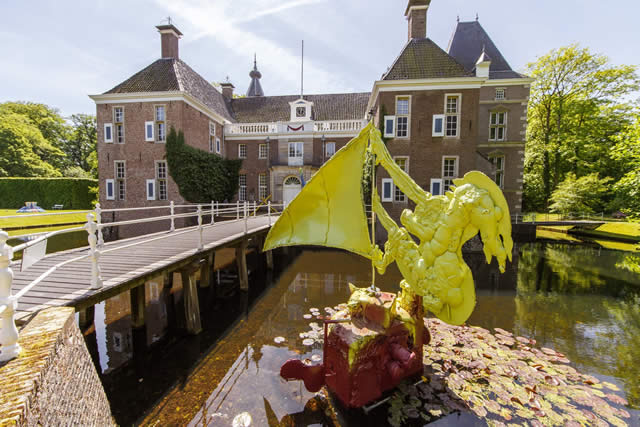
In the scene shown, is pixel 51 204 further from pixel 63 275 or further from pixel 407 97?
pixel 407 97

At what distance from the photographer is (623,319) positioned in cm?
770

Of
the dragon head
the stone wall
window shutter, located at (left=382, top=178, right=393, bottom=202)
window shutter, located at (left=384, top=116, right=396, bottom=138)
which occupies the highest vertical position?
window shutter, located at (left=384, top=116, right=396, bottom=138)

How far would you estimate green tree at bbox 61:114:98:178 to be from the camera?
39156 mm

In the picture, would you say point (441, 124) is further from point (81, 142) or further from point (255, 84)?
point (81, 142)

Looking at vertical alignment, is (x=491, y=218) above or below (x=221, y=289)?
above

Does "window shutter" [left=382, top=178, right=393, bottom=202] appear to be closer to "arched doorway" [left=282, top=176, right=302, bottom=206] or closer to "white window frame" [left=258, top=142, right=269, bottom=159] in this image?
"arched doorway" [left=282, top=176, right=302, bottom=206]

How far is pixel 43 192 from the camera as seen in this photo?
25906mm

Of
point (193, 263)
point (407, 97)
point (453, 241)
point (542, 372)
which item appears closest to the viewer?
point (453, 241)

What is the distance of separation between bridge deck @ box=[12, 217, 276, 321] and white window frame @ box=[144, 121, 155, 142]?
1255 centimetres

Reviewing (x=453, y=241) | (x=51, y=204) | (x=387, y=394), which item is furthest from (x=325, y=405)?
(x=51, y=204)

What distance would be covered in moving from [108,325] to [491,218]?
28.5 feet

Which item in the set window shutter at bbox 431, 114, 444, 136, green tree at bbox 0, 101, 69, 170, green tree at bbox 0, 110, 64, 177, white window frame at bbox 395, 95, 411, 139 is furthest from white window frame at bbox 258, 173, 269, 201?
green tree at bbox 0, 101, 69, 170

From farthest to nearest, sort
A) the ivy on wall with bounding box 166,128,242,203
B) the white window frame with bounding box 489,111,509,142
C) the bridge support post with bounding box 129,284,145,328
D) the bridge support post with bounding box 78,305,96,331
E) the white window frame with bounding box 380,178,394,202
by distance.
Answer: the white window frame with bounding box 489,111,509,142, the ivy on wall with bounding box 166,128,242,203, the white window frame with bounding box 380,178,394,202, the bridge support post with bounding box 129,284,145,328, the bridge support post with bounding box 78,305,96,331

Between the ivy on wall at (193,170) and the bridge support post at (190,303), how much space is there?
497 inches
